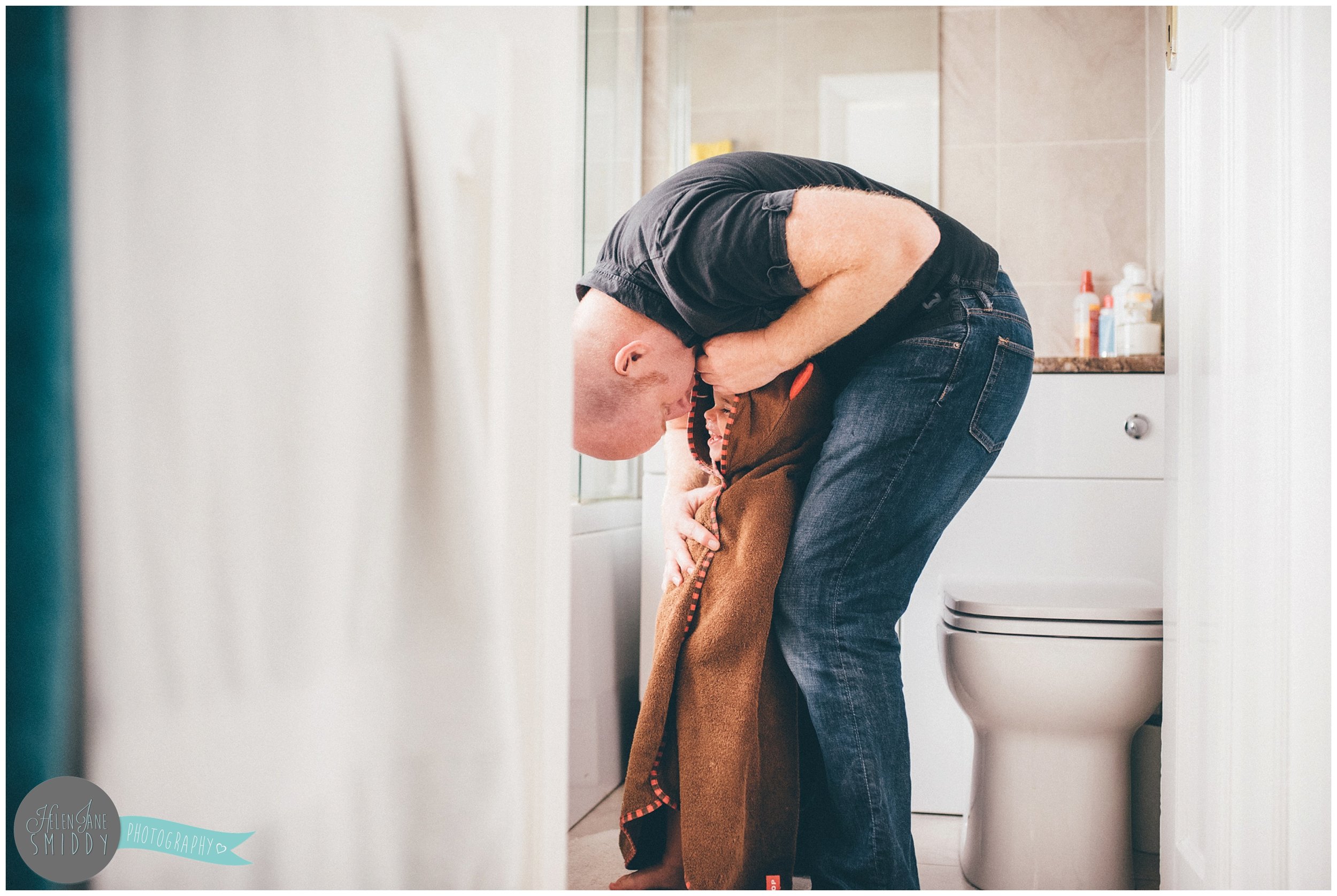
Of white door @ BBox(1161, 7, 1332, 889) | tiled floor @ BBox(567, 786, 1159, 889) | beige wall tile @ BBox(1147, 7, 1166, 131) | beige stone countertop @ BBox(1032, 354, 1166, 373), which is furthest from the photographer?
beige wall tile @ BBox(1147, 7, 1166, 131)

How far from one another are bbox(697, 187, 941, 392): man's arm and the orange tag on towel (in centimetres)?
7

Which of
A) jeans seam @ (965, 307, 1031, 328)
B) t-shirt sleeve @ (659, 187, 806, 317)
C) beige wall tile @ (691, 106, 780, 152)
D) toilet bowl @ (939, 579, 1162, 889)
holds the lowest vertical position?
toilet bowl @ (939, 579, 1162, 889)

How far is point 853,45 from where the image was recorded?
2.01 m

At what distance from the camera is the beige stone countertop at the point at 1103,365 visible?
1305mm

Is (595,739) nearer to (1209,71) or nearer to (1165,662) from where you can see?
(1165,662)

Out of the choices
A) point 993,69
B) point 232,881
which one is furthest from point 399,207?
point 993,69

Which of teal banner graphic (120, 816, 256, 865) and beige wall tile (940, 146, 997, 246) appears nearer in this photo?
teal banner graphic (120, 816, 256, 865)

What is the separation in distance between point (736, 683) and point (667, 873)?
29 cm

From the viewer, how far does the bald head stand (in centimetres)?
96

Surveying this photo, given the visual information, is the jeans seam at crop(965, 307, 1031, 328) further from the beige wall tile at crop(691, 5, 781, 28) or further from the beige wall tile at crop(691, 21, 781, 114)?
the beige wall tile at crop(691, 5, 781, 28)

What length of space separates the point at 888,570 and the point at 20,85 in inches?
34.8

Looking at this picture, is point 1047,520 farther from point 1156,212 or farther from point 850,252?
point 1156,212

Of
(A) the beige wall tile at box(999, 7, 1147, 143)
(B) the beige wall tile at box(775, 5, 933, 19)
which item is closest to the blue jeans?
(A) the beige wall tile at box(999, 7, 1147, 143)

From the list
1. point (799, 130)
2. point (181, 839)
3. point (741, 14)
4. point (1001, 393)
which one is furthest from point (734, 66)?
point (181, 839)
